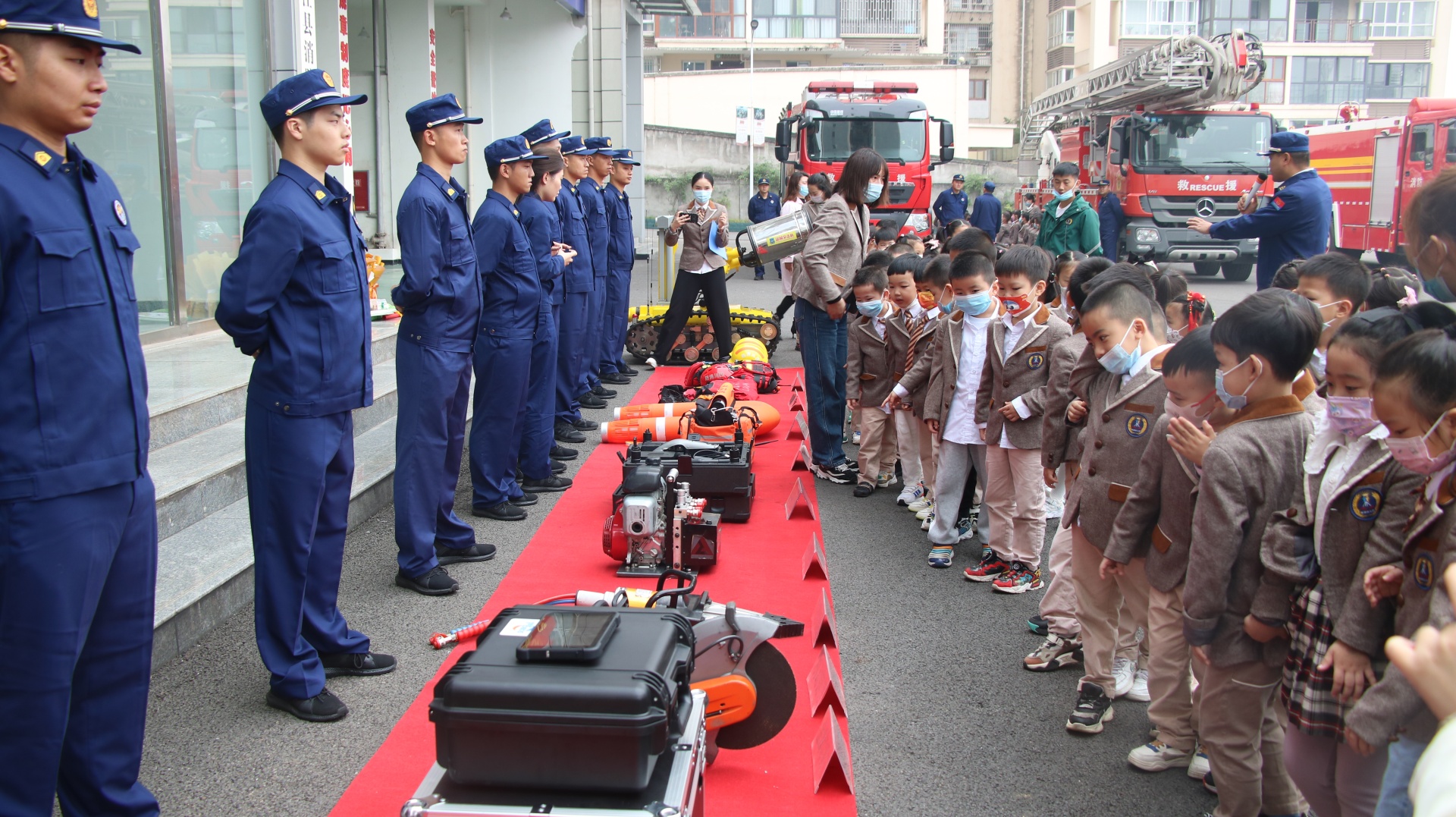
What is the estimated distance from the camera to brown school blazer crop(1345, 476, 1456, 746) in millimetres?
2250

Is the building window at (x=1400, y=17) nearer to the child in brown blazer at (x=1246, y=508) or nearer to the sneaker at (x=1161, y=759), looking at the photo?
the sneaker at (x=1161, y=759)

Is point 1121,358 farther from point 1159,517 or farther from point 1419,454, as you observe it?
point 1419,454

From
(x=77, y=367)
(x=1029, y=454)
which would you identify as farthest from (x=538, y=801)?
(x=1029, y=454)

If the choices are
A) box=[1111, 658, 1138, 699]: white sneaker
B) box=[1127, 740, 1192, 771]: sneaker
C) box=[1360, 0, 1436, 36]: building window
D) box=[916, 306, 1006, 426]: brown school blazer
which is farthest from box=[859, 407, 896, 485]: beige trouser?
box=[1360, 0, 1436, 36]: building window

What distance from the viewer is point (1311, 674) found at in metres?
2.65

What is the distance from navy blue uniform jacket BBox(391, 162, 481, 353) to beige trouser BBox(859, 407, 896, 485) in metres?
2.98

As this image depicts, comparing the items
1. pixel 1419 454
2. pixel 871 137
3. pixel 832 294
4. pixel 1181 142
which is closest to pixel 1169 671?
pixel 1419 454

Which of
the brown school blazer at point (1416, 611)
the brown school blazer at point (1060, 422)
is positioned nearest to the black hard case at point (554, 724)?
the brown school blazer at point (1416, 611)

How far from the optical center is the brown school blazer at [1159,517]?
11.0 feet

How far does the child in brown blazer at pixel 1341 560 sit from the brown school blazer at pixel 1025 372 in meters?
2.27

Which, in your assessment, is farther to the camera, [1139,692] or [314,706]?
[1139,692]

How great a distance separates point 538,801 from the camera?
239 cm

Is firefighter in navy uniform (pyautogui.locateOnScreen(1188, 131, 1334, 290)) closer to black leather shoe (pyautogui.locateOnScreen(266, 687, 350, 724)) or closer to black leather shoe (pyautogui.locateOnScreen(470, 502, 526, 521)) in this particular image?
black leather shoe (pyautogui.locateOnScreen(470, 502, 526, 521))

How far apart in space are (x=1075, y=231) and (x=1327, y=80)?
4141 centimetres
